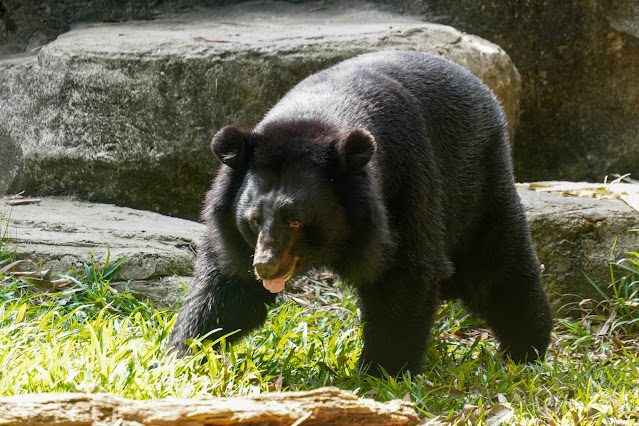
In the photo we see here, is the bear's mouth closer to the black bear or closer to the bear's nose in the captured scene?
the black bear

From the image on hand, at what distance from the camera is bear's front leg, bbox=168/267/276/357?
4457 mm

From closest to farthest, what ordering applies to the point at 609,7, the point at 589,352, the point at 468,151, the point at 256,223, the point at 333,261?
the point at 256,223
the point at 333,261
the point at 468,151
the point at 589,352
the point at 609,7

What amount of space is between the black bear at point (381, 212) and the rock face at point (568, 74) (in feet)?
12.5

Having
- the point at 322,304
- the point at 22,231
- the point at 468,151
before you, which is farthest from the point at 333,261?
the point at 22,231

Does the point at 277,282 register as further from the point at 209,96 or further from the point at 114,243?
the point at 209,96

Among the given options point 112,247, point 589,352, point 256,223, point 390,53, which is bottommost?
point 589,352

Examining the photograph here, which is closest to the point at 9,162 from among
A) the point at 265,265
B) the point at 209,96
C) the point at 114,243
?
the point at 209,96

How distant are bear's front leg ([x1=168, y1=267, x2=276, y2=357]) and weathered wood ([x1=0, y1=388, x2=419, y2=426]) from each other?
4.77 feet

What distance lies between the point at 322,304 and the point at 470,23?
4.20 m

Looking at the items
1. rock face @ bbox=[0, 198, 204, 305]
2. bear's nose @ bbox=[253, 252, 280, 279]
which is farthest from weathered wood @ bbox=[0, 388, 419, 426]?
rock face @ bbox=[0, 198, 204, 305]

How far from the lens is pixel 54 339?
4.36 m

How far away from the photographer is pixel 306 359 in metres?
4.75

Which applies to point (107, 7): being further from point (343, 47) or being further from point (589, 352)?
point (589, 352)

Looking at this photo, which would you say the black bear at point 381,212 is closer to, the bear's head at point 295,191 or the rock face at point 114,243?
the bear's head at point 295,191
